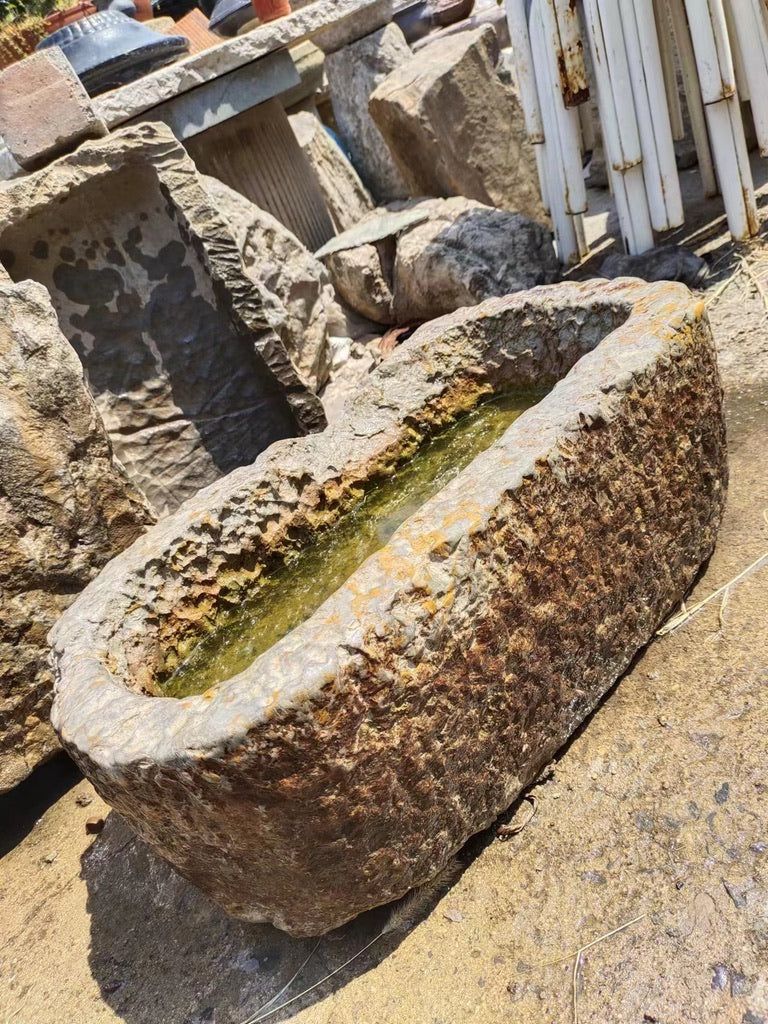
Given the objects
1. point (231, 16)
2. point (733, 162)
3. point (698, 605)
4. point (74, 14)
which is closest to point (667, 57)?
point (733, 162)

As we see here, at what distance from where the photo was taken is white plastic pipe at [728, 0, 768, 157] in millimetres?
3562

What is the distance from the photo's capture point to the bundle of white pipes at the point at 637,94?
3.59 meters

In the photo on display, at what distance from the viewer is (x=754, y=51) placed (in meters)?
3.62

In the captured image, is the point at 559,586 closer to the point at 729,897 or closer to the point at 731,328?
the point at 729,897

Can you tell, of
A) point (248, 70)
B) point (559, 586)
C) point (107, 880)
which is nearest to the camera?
point (559, 586)

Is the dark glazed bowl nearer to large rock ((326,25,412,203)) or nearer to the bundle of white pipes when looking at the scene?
large rock ((326,25,412,203))

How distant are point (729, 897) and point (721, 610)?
2.41 ft

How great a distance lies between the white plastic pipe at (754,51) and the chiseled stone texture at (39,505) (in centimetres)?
286

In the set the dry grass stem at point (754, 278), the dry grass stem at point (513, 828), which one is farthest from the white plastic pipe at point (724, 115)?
the dry grass stem at point (513, 828)

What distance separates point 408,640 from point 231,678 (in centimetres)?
33

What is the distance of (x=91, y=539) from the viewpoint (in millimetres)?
2611

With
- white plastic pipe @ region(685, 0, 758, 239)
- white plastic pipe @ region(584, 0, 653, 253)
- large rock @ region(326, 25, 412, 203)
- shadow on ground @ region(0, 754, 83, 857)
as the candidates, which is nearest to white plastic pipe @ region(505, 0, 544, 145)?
white plastic pipe @ region(584, 0, 653, 253)

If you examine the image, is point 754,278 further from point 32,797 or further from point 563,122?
point 32,797

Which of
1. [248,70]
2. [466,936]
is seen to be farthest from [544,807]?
[248,70]
